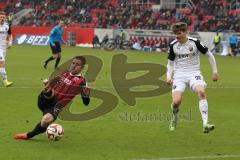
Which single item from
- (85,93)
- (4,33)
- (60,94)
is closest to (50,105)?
(60,94)

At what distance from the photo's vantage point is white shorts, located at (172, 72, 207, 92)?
12312 millimetres

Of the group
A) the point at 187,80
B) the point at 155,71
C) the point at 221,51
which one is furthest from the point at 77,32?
the point at 187,80

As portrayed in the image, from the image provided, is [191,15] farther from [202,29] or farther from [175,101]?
[175,101]

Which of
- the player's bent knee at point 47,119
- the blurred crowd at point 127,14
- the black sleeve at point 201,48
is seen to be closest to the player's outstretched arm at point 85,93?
the player's bent knee at point 47,119

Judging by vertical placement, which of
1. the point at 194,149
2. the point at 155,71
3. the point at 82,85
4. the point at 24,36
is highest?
the point at 82,85

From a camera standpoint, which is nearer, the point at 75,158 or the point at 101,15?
the point at 75,158

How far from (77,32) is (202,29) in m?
11.3

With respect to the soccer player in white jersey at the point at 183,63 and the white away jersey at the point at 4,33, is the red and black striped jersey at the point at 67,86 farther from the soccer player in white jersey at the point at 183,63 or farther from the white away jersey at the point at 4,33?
the white away jersey at the point at 4,33

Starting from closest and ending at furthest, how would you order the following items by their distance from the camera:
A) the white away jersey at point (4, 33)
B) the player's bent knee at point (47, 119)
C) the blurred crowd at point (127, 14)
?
the player's bent knee at point (47, 119) < the white away jersey at point (4, 33) < the blurred crowd at point (127, 14)

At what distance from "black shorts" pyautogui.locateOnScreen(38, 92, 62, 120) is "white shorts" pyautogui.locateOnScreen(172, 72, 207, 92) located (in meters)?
2.53

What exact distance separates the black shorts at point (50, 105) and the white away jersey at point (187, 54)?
267 centimetres

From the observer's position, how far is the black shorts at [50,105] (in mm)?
11148

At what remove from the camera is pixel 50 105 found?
1127cm

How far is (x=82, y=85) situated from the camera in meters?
11.3
